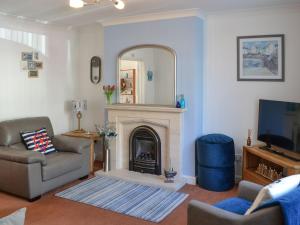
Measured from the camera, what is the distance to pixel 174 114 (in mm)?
4336

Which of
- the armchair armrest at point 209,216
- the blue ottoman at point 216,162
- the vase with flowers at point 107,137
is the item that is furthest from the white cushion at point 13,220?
the vase with flowers at point 107,137

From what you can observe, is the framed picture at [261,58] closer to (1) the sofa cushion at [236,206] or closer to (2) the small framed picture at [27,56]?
(1) the sofa cushion at [236,206]

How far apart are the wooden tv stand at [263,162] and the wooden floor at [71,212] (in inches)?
14.3

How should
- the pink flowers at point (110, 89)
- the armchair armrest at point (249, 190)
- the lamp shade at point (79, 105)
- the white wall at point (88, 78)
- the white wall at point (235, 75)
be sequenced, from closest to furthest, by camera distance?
the armchair armrest at point (249, 190)
the white wall at point (235, 75)
the pink flowers at point (110, 89)
the lamp shade at point (79, 105)
the white wall at point (88, 78)

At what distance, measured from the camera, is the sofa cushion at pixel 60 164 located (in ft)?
12.7

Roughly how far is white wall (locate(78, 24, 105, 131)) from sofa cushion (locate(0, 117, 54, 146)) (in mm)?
1016

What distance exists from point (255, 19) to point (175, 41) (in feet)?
3.63

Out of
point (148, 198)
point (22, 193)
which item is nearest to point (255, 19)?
point (148, 198)

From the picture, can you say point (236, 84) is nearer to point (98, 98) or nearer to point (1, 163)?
point (98, 98)

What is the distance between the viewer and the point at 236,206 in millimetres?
2584

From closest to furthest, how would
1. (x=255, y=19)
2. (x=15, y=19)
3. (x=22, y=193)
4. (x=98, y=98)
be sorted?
(x=22, y=193) → (x=255, y=19) → (x=15, y=19) → (x=98, y=98)

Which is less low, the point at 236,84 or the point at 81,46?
the point at 81,46

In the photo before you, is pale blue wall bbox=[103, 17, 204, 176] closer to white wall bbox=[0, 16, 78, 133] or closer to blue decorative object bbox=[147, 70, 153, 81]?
blue decorative object bbox=[147, 70, 153, 81]

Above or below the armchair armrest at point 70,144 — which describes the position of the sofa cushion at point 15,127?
above
